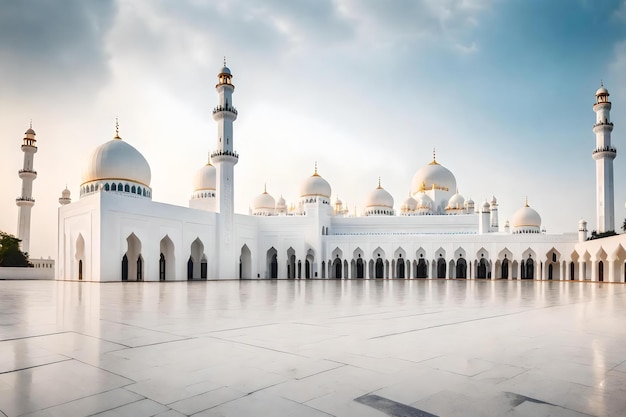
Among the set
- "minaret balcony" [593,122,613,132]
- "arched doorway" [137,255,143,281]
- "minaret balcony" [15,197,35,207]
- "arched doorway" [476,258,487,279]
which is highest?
"minaret balcony" [593,122,613,132]

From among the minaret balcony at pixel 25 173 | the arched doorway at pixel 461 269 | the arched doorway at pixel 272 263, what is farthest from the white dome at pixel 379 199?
the minaret balcony at pixel 25 173

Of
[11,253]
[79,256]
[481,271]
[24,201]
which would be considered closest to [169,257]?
[79,256]

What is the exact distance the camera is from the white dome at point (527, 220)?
30.1 meters

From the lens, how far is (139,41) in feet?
39.8

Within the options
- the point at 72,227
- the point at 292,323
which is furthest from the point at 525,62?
the point at 72,227

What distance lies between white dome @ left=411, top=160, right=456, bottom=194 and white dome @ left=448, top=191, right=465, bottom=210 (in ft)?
5.31

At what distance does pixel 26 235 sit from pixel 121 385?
30584 millimetres

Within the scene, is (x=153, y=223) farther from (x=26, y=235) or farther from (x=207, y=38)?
(x=26, y=235)

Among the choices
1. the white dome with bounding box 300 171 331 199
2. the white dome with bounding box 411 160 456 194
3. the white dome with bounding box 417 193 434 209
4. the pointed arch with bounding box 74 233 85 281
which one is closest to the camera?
the pointed arch with bounding box 74 233 85 281

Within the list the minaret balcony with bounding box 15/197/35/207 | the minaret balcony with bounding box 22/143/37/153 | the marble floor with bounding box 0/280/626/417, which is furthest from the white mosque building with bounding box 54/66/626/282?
the marble floor with bounding box 0/280/626/417

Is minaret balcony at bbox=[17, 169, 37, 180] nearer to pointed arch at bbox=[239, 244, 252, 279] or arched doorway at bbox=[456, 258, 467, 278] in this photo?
pointed arch at bbox=[239, 244, 252, 279]

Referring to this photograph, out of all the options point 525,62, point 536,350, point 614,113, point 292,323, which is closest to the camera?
point 536,350

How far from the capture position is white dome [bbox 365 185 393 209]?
106 feet

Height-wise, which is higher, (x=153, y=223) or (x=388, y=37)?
(x=388, y=37)
